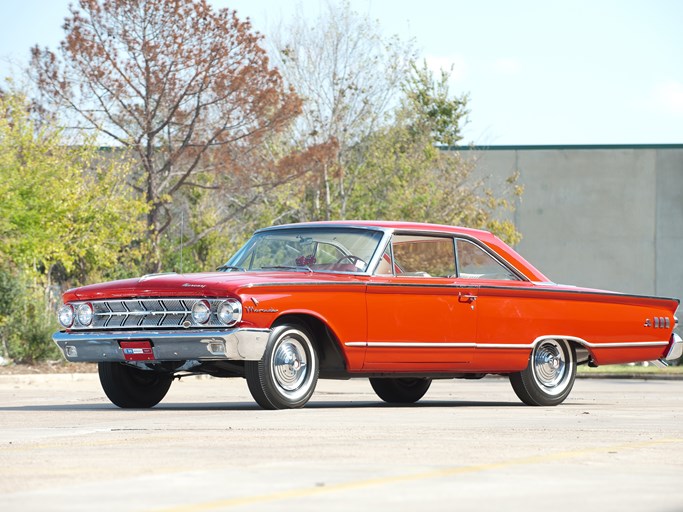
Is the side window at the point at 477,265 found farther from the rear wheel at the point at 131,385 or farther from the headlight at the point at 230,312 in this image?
the rear wheel at the point at 131,385

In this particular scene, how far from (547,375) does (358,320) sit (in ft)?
8.69

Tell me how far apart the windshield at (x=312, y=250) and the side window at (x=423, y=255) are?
297mm

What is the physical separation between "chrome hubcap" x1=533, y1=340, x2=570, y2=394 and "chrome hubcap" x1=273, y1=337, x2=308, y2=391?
2901 mm

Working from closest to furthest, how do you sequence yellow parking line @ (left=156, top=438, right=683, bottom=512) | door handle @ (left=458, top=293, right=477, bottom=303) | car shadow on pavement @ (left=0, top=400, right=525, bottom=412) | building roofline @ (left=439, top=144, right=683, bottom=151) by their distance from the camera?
yellow parking line @ (left=156, top=438, right=683, bottom=512)
car shadow on pavement @ (left=0, top=400, right=525, bottom=412)
door handle @ (left=458, top=293, right=477, bottom=303)
building roofline @ (left=439, top=144, right=683, bottom=151)

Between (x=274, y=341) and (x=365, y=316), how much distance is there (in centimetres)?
→ 106

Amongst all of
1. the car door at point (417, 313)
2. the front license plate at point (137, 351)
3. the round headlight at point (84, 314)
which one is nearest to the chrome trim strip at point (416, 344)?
the car door at point (417, 313)

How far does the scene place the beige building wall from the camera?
2002 inches

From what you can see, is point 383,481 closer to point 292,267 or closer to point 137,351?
point 137,351

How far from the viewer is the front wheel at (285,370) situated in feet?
40.1

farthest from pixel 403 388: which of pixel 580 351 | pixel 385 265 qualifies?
pixel 385 265

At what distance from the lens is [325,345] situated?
1292 centimetres

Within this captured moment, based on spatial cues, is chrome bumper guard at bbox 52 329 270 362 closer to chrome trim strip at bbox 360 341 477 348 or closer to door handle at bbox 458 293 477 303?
chrome trim strip at bbox 360 341 477 348

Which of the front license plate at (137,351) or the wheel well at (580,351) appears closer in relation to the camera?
the front license plate at (137,351)

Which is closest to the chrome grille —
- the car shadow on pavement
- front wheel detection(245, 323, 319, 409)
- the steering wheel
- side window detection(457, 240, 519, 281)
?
front wheel detection(245, 323, 319, 409)
